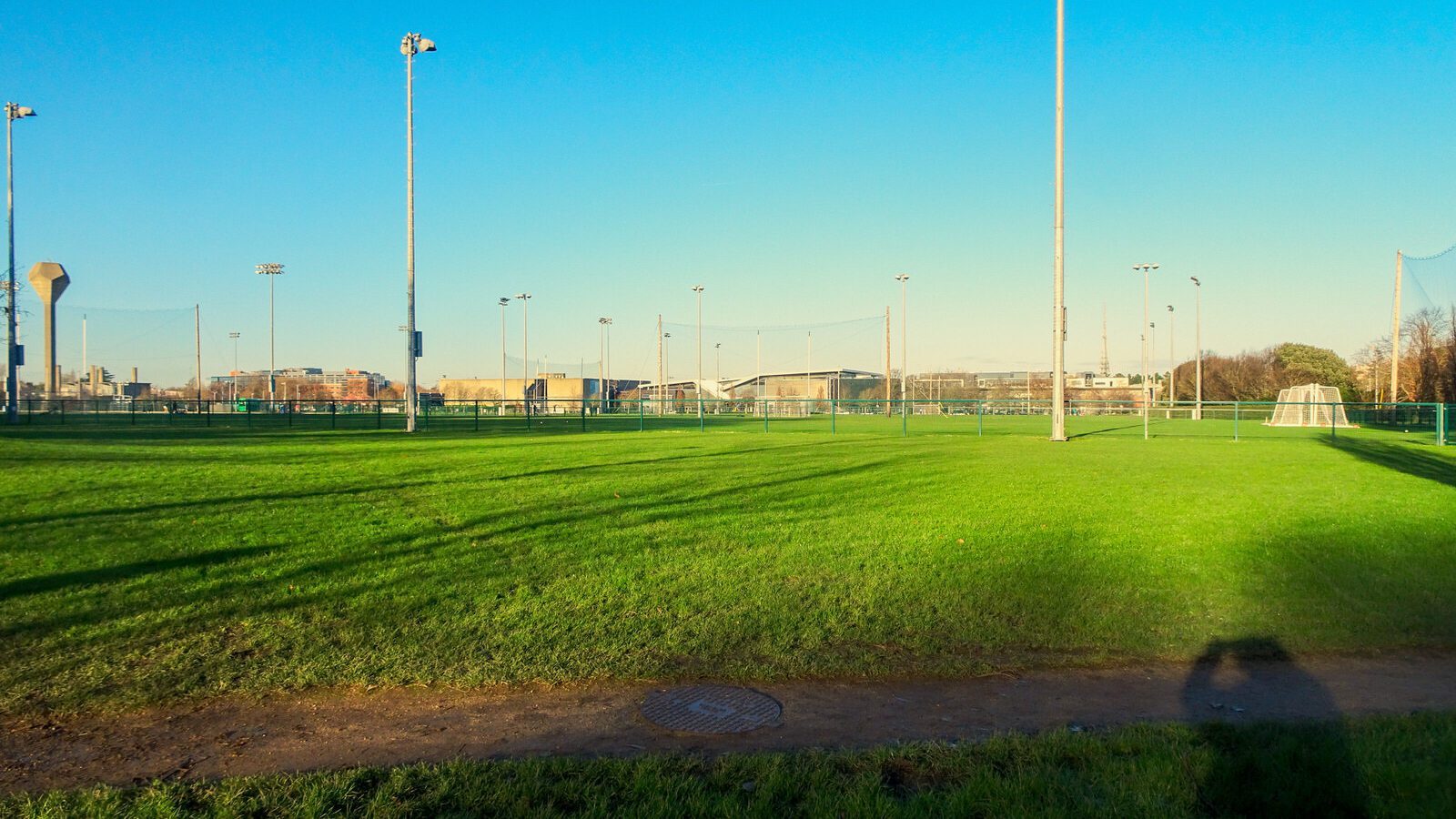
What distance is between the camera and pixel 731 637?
6109mm

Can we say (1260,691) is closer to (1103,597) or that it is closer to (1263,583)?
(1103,597)

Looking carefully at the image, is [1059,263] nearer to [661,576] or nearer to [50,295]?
[661,576]

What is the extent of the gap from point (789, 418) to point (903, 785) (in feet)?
147

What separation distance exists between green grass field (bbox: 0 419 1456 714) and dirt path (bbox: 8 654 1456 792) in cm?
30

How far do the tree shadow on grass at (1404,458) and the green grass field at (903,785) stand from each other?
540 inches

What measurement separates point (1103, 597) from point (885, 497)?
16.9 feet

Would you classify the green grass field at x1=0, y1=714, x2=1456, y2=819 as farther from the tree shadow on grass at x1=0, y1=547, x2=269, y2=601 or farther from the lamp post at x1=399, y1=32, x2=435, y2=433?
the lamp post at x1=399, y1=32, x2=435, y2=433

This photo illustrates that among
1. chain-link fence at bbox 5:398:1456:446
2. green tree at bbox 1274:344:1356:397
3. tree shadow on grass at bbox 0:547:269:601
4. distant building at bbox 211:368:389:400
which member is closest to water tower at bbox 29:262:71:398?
chain-link fence at bbox 5:398:1456:446

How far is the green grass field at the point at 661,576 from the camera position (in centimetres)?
562

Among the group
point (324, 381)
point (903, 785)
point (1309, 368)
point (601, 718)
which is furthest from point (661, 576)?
point (324, 381)

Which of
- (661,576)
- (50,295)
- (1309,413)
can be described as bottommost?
(661,576)

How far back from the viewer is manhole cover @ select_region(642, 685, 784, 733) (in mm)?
4578

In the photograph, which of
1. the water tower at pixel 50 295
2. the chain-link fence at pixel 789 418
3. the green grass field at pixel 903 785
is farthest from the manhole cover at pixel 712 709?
the water tower at pixel 50 295

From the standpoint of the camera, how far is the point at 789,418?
1909 inches
